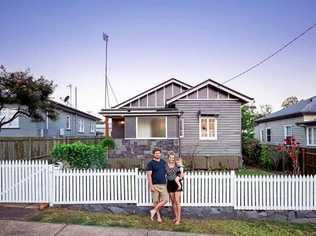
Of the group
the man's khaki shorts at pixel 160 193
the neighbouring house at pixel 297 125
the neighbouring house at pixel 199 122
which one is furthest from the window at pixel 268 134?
the man's khaki shorts at pixel 160 193

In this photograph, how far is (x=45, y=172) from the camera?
30.7ft

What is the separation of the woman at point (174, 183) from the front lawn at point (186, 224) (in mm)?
365

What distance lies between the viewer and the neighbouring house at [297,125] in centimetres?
2039

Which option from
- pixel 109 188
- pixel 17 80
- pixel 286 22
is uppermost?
pixel 286 22

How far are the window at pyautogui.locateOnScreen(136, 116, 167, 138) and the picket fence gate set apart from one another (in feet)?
38.2

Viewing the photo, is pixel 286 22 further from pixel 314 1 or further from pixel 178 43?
pixel 178 43

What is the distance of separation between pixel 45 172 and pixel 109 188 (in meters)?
1.82

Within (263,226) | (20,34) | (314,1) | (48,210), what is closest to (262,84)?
(314,1)

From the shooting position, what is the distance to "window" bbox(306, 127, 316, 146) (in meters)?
19.9

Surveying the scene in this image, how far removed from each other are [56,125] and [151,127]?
972 centimetres

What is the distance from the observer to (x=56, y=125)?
27812mm

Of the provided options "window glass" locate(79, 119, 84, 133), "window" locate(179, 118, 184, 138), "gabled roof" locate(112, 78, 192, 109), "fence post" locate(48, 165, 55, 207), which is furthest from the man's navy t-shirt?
"window glass" locate(79, 119, 84, 133)

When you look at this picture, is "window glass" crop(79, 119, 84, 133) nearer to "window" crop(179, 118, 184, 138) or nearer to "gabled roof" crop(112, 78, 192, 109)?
"gabled roof" crop(112, 78, 192, 109)

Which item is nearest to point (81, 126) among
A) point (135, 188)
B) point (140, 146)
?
point (140, 146)
